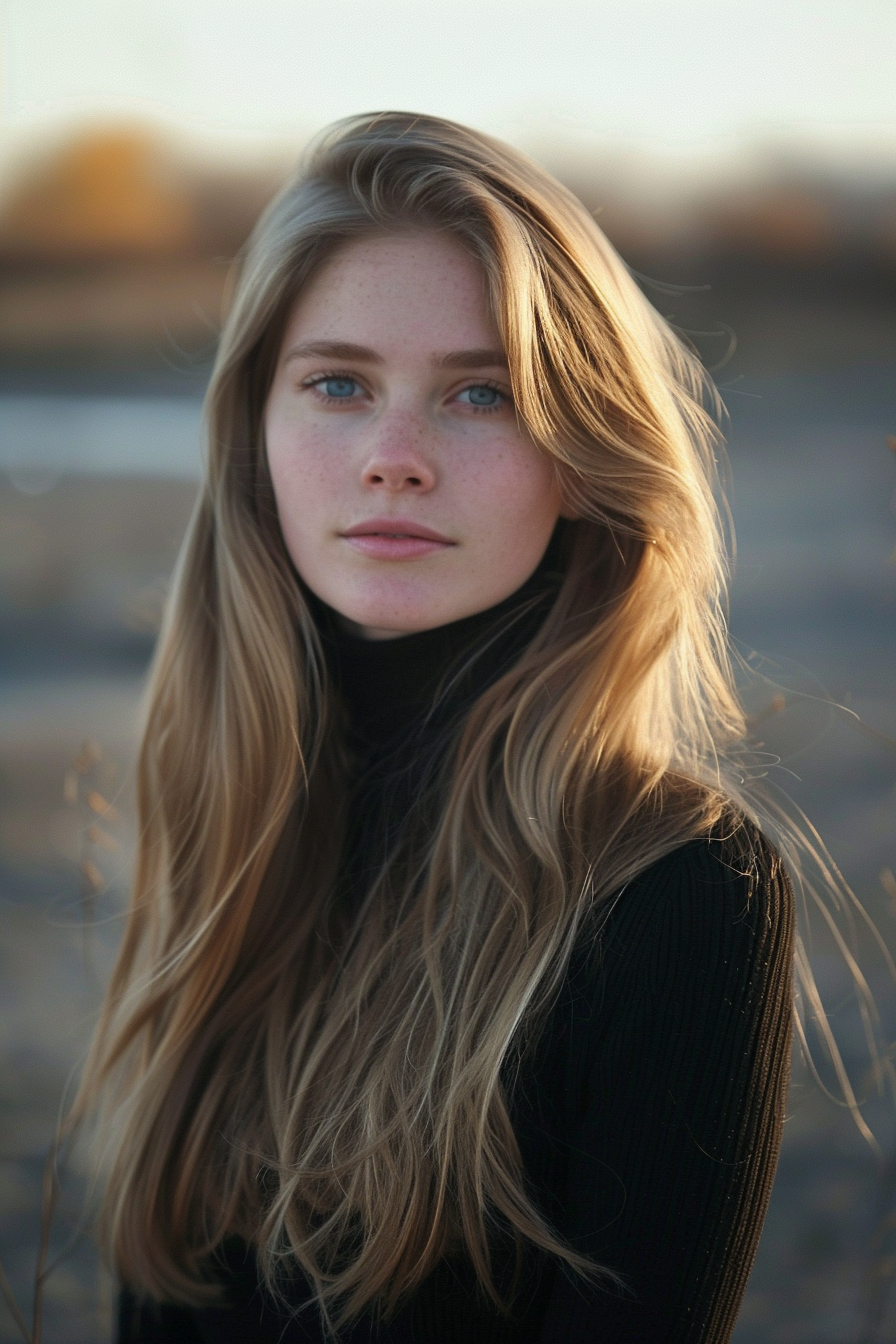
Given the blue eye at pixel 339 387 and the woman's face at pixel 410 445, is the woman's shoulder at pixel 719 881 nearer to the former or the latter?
the woman's face at pixel 410 445

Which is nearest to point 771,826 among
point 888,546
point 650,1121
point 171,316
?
point 650,1121

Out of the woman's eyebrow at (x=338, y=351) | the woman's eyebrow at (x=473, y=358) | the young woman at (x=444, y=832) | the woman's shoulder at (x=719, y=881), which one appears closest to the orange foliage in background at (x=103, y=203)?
the young woman at (x=444, y=832)

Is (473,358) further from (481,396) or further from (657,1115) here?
(657,1115)

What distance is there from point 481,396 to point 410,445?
0.11 metres

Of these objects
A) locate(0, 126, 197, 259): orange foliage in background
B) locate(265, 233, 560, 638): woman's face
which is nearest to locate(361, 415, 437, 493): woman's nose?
locate(265, 233, 560, 638): woman's face

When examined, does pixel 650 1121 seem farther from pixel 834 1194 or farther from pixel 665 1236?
pixel 834 1194

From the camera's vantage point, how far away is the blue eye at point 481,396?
4.59 feet

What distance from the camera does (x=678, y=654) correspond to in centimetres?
156

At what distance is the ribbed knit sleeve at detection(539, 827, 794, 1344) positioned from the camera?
1.11 meters

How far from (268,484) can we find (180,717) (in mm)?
388

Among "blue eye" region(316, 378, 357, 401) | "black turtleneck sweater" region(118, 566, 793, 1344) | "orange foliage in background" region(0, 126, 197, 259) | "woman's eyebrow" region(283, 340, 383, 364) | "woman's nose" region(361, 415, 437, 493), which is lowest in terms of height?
"black turtleneck sweater" region(118, 566, 793, 1344)

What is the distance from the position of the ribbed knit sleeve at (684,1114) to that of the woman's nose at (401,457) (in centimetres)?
59

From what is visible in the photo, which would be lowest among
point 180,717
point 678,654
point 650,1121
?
point 650,1121

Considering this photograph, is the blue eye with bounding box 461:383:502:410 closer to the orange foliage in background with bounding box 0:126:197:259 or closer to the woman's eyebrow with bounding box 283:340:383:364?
the woman's eyebrow with bounding box 283:340:383:364
